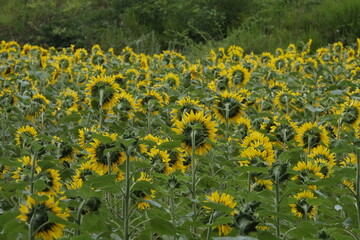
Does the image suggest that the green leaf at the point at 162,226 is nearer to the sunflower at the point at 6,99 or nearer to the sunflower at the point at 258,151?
the sunflower at the point at 258,151

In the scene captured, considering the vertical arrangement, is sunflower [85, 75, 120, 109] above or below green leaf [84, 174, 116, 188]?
below

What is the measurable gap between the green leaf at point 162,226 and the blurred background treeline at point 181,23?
6.53 m

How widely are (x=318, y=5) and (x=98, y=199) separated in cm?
942

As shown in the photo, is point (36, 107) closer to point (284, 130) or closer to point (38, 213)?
point (284, 130)

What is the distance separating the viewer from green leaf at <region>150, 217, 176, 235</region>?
1.47 m

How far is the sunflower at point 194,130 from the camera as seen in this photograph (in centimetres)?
204

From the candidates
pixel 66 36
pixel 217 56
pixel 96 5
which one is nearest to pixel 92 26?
pixel 66 36

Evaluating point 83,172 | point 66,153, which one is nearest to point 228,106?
point 66,153

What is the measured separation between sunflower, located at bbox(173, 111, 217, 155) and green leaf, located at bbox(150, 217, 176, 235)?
54 centimetres

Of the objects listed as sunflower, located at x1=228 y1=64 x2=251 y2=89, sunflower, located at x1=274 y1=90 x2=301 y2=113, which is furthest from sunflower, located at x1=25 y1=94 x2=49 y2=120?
sunflower, located at x1=274 y1=90 x2=301 y2=113

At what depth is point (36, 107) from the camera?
316 centimetres

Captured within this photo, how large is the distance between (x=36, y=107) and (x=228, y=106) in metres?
1.15

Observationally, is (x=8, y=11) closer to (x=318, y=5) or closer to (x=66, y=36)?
(x=66, y=36)

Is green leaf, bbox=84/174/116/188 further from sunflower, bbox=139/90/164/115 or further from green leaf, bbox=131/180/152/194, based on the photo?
sunflower, bbox=139/90/164/115
